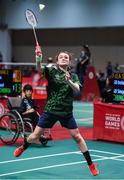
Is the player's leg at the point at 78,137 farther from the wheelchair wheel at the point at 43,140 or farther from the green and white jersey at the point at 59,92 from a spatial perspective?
the wheelchair wheel at the point at 43,140

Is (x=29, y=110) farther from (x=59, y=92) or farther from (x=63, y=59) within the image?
(x=63, y=59)

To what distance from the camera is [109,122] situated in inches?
416

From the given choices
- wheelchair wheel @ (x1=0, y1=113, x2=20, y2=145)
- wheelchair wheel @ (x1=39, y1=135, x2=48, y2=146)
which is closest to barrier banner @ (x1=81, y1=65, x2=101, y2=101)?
wheelchair wheel @ (x1=0, y1=113, x2=20, y2=145)

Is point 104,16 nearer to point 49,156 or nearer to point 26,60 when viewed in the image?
point 26,60

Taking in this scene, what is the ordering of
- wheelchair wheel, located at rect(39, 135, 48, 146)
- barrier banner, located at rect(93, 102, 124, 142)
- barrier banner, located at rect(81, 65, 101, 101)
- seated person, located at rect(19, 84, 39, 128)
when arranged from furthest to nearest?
barrier banner, located at rect(81, 65, 101, 101)
barrier banner, located at rect(93, 102, 124, 142)
seated person, located at rect(19, 84, 39, 128)
wheelchair wheel, located at rect(39, 135, 48, 146)

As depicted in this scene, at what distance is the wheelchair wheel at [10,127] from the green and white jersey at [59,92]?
7.41 feet

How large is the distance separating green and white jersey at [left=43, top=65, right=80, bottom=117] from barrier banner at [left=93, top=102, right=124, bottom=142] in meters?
3.28

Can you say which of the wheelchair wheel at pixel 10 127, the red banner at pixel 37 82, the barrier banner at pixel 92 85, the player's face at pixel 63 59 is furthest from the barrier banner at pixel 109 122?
the barrier banner at pixel 92 85

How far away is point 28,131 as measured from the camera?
32.0 feet

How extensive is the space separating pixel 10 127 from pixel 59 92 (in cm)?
308

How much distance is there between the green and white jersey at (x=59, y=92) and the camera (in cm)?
723

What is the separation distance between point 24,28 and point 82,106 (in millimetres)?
13295

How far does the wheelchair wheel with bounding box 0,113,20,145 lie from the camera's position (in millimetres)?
9523

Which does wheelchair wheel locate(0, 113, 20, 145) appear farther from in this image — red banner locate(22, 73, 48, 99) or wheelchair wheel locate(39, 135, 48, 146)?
red banner locate(22, 73, 48, 99)
